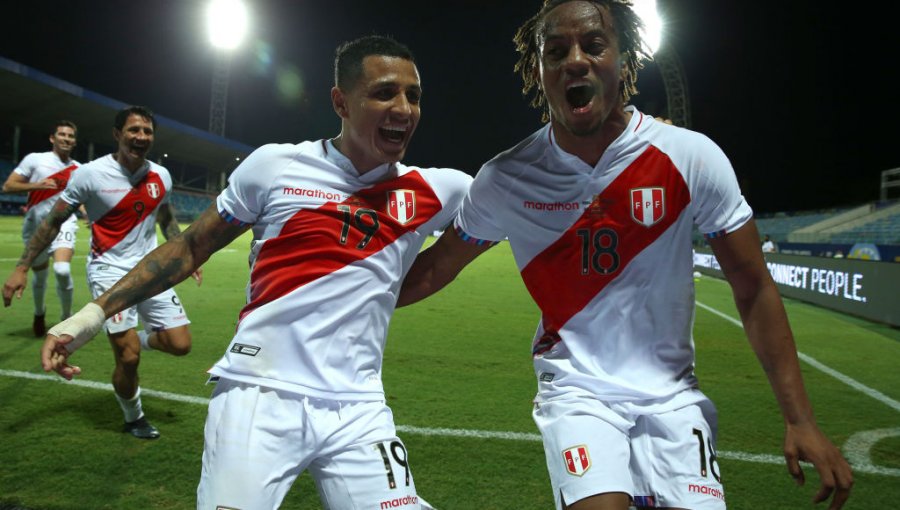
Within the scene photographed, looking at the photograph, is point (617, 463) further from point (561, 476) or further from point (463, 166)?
point (463, 166)

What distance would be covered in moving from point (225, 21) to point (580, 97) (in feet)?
153

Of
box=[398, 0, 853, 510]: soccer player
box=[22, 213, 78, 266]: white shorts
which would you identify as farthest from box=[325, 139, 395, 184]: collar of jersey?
box=[22, 213, 78, 266]: white shorts

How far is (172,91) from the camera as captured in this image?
2434 inches

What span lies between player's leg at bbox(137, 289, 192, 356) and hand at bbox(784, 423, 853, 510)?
14.3ft

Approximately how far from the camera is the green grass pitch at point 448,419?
364 cm

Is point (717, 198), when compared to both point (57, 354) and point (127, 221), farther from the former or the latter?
point (127, 221)

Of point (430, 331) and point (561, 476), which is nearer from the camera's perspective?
point (561, 476)

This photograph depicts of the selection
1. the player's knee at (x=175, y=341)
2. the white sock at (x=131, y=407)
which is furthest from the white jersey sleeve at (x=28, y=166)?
the white sock at (x=131, y=407)

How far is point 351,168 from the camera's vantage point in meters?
2.55

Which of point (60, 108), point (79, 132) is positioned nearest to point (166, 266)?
point (60, 108)

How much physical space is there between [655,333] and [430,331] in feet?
22.6

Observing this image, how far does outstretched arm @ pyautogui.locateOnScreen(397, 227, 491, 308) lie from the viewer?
2732 millimetres

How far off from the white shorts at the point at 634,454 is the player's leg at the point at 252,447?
81 cm

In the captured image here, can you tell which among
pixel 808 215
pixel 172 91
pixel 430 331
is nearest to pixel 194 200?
pixel 172 91
